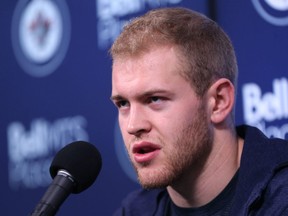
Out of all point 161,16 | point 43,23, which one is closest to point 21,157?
point 43,23

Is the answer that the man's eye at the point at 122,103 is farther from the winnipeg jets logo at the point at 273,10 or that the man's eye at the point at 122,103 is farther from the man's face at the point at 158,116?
the winnipeg jets logo at the point at 273,10

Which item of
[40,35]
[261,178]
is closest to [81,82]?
[40,35]

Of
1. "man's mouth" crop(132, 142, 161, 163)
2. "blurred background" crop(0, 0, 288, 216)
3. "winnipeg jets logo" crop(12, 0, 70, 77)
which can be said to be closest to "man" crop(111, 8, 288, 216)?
"man's mouth" crop(132, 142, 161, 163)

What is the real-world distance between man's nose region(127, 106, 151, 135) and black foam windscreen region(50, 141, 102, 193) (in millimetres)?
79

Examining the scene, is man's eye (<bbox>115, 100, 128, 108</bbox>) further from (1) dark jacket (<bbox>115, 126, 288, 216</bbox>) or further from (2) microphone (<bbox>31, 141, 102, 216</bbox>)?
(1) dark jacket (<bbox>115, 126, 288, 216</bbox>)

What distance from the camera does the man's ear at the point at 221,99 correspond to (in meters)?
1.22

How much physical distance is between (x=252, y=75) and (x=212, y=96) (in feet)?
1.57

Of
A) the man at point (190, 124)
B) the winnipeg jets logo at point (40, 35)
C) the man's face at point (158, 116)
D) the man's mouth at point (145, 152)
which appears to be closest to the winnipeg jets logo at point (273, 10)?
the man at point (190, 124)

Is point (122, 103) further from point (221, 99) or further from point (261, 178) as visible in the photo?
point (261, 178)

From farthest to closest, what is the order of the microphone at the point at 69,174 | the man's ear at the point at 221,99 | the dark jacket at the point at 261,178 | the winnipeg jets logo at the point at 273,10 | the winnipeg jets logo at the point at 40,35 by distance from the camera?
the winnipeg jets logo at the point at 40,35 < the winnipeg jets logo at the point at 273,10 < the man's ear at the point at 221,99 < the dark jacket at the point at 261,178 < the microphone at the point at 69,174

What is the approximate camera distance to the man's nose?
114cm

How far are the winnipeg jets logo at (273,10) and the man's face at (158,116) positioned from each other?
0.54 meters

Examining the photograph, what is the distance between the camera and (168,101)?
1.17m

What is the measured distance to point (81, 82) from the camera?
2158mm
